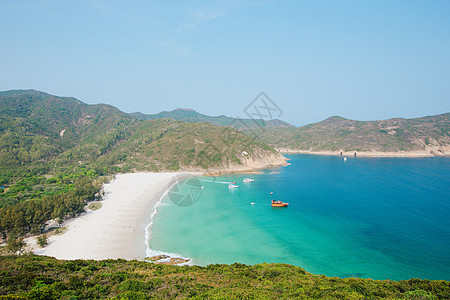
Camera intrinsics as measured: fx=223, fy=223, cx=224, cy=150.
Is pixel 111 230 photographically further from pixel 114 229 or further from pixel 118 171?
pixel 118 171

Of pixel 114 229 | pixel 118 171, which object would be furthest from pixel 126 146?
pixel 114 229

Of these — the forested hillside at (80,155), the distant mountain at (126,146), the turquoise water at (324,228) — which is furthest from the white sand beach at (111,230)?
the distant mountain at (126,146)

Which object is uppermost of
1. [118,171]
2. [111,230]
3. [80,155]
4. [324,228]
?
[80,155]

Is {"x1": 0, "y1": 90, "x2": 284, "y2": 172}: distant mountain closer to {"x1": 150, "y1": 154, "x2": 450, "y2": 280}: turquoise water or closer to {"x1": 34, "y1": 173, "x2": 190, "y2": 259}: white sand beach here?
{"x1": 150, "y1": 154, "x2": 450, "y2": 280}: turquoise water

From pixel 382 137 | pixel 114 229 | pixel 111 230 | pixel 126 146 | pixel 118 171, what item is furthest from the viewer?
pixel 382 137

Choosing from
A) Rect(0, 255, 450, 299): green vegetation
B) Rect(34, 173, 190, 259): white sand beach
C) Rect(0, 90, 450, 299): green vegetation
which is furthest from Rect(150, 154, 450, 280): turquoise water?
Rect(0, 90, 450, 299): green vegetation

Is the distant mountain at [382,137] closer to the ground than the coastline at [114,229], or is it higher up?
higher up

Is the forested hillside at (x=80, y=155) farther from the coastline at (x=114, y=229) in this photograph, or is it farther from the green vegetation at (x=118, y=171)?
the coastline at (x=114, y=229)
